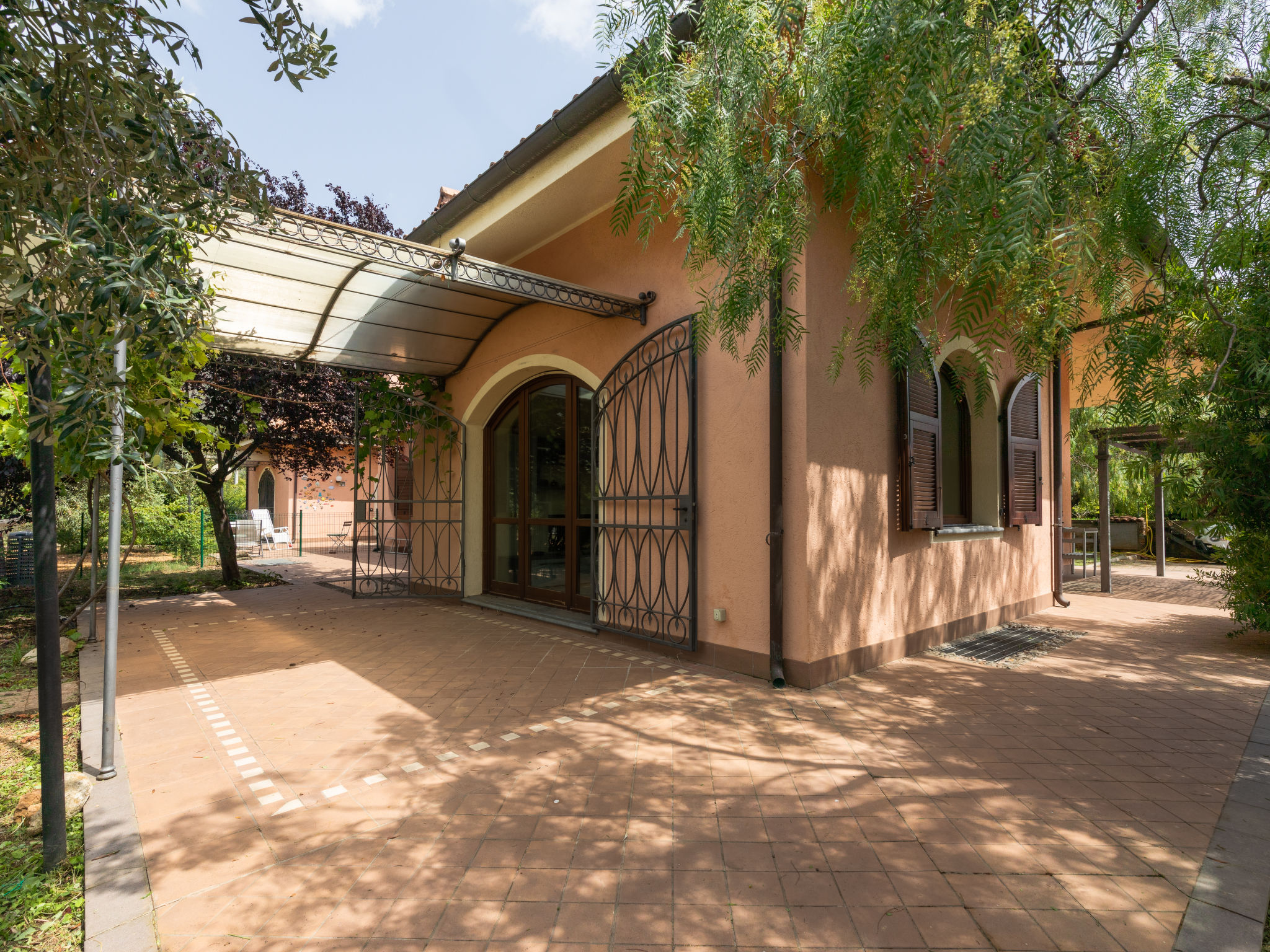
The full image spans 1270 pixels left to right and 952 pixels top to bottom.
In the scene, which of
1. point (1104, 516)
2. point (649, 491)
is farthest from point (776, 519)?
point (1104, 516)

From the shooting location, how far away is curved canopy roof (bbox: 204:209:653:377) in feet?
14.1

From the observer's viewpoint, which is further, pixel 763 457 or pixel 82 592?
pixel 82 592

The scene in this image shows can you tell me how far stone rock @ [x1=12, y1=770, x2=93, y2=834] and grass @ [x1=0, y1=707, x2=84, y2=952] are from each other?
26mm

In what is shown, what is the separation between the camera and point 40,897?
6.86ft

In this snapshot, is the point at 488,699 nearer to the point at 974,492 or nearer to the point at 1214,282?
the point at 1214,282

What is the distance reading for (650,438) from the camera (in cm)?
530

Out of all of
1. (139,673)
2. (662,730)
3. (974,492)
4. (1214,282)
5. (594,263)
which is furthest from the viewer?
(974,492)

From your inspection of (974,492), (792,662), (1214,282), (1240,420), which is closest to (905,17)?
(1214,282)

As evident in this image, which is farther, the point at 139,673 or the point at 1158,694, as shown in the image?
the point at 139,673

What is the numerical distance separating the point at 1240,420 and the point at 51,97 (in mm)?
6907

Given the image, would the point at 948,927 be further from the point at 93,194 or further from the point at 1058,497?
the point at 1058,497

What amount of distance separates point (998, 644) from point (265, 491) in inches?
951

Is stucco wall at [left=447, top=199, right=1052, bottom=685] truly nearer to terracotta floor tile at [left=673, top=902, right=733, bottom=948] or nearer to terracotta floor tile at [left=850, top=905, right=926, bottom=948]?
terracotta floor tile at [left=850, top=905, right=926, bottom=948]

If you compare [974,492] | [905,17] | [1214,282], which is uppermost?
[905,17]
